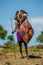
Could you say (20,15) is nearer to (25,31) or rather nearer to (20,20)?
(20,20)

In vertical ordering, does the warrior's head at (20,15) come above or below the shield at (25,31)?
above

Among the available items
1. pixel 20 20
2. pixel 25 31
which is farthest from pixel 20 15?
pixel 25 31

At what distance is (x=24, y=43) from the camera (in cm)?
1302

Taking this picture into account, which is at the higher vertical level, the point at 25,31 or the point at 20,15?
the point at 20,15

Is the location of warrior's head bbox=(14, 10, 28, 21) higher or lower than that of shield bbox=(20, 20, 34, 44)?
higher

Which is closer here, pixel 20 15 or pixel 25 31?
pixel 25 31

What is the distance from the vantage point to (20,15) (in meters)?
13.2

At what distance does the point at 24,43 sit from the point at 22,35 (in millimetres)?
328

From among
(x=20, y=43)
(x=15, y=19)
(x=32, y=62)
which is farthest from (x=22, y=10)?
(x=32, y=62)

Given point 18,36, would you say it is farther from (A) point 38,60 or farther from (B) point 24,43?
(A) point 38,60

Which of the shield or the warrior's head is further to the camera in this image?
the warrior's head

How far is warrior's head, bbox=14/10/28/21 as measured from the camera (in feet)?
42.9

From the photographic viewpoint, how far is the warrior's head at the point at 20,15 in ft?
42.9

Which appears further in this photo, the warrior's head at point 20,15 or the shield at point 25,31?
the warrior's head at point 20,15
